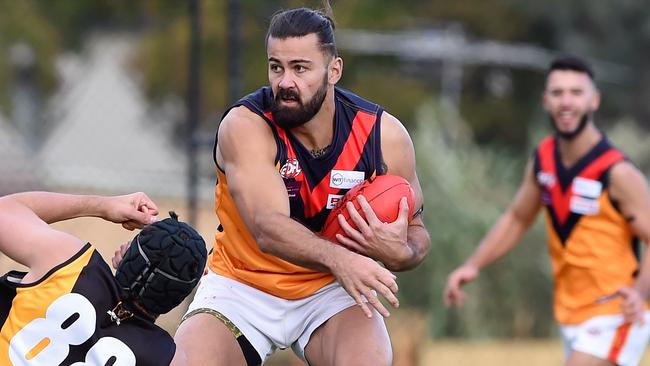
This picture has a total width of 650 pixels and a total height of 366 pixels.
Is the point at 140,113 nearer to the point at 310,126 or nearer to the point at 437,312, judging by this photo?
the point at 437,312

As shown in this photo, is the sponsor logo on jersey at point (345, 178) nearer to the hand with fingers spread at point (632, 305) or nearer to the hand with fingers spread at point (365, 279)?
the hand with fingers spread at point (365, 279)

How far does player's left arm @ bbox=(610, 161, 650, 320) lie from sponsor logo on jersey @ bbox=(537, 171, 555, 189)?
0.44 metres

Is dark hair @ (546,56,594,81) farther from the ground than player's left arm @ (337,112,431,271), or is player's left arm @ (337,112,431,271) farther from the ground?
dark hair @ (546,56,594,81)

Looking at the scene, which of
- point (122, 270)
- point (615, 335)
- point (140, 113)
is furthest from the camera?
point (140, 113)

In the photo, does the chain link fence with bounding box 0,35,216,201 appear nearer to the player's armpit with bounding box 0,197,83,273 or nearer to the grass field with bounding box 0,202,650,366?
the grass field with bounding box 0,202,650,366

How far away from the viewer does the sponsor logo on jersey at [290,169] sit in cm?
522

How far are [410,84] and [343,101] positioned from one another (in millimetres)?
14747

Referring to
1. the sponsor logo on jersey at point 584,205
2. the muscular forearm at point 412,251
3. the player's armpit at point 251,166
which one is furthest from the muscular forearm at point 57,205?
the sponsor logo on jersey at point 584,205

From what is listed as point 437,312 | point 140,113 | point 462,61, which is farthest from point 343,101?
point 462,61

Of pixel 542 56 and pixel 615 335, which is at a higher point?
pixel 615 335

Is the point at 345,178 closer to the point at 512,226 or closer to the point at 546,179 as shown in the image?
the point at 546,179

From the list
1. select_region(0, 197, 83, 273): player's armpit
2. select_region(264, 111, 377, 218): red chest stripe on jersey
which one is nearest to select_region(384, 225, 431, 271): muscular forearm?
select_region(264, 111, 377, 218): red chest stripe on jersey

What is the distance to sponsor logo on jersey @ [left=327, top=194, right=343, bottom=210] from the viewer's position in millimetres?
5289

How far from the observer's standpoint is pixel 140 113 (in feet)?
57.3
